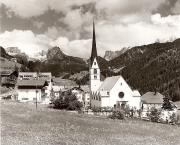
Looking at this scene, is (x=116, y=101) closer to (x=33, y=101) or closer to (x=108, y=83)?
(x=108, y=83)

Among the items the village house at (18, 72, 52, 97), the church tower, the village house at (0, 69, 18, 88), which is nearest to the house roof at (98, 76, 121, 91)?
the church tower

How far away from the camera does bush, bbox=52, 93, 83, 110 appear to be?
71.2 meters

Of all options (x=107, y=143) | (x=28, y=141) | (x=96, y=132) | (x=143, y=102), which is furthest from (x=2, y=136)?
(x=143, y=102)

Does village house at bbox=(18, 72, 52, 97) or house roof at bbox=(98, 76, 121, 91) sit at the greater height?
village house at bbox=(18, 72, 52, 97)

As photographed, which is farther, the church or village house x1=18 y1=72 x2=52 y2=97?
village house x1=18 y1=72 x2=52 y2=97

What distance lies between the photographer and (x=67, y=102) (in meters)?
71.6

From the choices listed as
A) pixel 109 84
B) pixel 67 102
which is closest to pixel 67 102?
pixel 67 102

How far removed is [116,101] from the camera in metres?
97.5

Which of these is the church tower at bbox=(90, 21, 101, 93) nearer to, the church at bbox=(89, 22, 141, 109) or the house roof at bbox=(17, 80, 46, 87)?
the church at bbox=(89, 22, 141, 109)

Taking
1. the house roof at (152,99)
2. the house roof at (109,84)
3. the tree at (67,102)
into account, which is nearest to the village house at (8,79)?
the house roof at (109,84)

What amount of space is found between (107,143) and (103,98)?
64.3 meters

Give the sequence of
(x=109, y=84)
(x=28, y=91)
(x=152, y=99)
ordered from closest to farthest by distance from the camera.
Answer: (x=28, y=91) → (x=109, y=84) → (x=152, y=99)

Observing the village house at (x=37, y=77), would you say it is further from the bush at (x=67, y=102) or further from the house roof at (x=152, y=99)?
the house roof at (x=152, y=99)

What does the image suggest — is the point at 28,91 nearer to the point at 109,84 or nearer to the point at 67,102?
the point at 109,84
